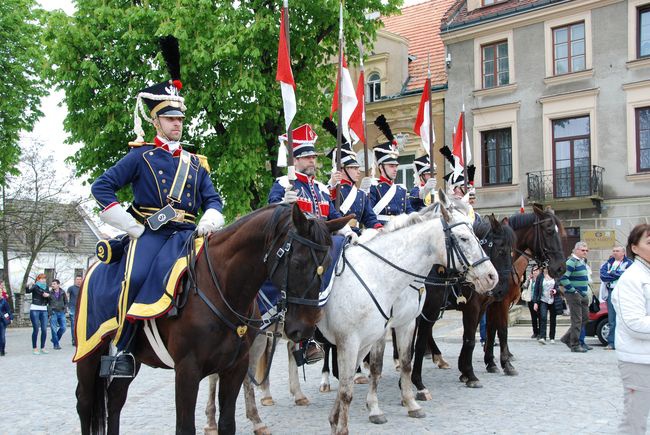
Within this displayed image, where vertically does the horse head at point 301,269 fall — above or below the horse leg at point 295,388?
above

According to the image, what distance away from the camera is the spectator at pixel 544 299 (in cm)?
1540

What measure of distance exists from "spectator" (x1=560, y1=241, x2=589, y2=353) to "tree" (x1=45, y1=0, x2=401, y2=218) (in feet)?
29.7

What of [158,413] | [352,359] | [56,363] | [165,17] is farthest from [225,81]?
[352,359]

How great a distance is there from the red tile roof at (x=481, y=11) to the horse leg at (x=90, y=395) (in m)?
23.4

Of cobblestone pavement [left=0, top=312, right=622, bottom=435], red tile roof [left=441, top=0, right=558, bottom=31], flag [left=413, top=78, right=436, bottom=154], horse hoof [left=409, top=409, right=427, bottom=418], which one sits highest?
red tile roof [left=441, top=0, right=558, bottom=31]

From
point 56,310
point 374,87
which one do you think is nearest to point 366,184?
point 56,310

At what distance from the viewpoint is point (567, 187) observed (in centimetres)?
2384

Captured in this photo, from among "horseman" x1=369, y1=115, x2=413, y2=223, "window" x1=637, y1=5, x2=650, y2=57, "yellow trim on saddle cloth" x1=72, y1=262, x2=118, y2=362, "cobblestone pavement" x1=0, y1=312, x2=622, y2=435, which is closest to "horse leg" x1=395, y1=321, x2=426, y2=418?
"cobblestone pavement" x1=0, y1=312, x2=622, y2=435

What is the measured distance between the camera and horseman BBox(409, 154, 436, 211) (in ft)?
31.3

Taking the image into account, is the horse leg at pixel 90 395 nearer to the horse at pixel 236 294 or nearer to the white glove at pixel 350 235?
the horse at pixel 236 294

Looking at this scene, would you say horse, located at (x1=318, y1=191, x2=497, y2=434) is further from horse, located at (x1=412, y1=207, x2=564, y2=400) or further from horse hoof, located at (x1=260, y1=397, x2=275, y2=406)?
horse, located at (x1=412, y1=207, x2=564, y2=400)

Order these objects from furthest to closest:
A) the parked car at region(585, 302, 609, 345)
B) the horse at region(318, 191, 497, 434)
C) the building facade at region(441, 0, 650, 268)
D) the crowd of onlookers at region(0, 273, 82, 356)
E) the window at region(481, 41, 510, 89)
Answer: the window at region(481, 41, 510, 89) < the building facade at region(441, 0, 650, 268) < the crowd of onlookers at region(0, 273, 82, 356) < the parked car at region(585, 302, 609, 345) < the horse at region(318, 191, 497, 434)

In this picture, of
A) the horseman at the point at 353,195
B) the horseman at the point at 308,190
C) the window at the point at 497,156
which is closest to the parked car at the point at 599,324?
the horseman at the point at 353,195

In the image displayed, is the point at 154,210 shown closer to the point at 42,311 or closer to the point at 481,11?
the point at 42,311
